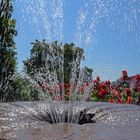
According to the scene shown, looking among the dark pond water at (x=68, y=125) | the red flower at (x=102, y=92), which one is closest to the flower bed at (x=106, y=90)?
the red flower at (x=102, y=92)

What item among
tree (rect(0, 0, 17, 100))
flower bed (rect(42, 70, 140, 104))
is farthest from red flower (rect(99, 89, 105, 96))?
tree (rect(0, 0, 17, 100))

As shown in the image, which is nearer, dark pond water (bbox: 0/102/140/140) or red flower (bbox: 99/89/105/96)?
dark pond water (bbox: 0/102/140/140)

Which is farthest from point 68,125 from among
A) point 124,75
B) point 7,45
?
point 7,45

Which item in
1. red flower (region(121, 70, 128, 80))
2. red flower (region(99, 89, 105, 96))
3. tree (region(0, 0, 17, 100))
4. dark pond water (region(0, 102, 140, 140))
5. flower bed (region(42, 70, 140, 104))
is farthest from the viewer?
tree (region(0, 0, 17, 100))

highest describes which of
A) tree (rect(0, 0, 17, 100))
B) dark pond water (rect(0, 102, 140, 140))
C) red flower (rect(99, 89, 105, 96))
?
tree (rect(0, 0, 17, 100))

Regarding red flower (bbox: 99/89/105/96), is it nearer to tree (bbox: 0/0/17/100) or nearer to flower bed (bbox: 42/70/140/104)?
flower bed (bbox: 42/70/140/104)

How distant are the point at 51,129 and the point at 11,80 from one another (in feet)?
29.6

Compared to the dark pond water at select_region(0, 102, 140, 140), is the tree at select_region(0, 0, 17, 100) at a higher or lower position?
higher

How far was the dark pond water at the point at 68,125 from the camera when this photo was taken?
10.6ft

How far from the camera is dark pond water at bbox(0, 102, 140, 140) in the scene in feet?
10.6

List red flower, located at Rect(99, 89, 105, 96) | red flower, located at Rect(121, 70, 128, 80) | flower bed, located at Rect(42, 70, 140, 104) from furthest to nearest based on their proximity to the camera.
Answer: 1. red flower, located at Rect(121, 70, 128, 80)
2. red flower, located at Rect(99, 89, 105, 96)
3. flower bed, located at Rect(42, 70, 140, 104)

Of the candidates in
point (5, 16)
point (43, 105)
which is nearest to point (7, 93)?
point (5, 16)

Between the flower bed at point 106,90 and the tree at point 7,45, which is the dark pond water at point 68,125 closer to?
the flower bed at point 106,90

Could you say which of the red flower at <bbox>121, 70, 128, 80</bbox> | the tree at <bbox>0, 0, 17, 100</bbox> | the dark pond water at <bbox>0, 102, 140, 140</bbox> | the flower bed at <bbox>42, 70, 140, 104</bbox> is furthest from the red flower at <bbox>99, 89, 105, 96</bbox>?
the tree at <bbox>0, 0, 17, 100</bbox>
